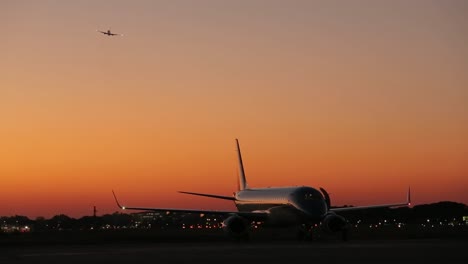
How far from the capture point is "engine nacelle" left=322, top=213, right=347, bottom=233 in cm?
5403

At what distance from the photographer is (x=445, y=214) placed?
159 m

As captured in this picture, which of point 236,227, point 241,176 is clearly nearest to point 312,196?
point 236,227

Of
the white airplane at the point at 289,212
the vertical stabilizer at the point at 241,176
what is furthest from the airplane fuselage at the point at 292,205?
the vertical stabilizer at the point at 241,176

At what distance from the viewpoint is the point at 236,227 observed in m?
57.8

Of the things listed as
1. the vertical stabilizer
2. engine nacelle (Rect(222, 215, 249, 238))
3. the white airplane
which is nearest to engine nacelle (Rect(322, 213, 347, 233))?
the white airplane

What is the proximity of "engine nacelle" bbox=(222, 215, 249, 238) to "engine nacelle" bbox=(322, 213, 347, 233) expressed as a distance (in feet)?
18.4

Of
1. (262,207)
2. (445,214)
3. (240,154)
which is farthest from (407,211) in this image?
(262,207)

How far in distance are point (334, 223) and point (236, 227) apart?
7.02 metres

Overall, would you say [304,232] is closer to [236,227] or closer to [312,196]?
[312,196]

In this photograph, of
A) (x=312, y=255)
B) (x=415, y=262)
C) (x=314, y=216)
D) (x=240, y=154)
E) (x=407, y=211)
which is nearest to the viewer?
(x=415, y=262)

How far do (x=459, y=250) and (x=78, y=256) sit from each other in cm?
1457

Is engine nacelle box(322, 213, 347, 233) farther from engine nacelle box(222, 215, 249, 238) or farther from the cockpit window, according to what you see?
engine nacelle box(222, 215, 249, 238)

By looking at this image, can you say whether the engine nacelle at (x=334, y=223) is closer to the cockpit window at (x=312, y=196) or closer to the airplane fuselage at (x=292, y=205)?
the airplane fuselage at (x=292, y=205)

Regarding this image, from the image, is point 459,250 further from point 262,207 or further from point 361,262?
point 262,207
